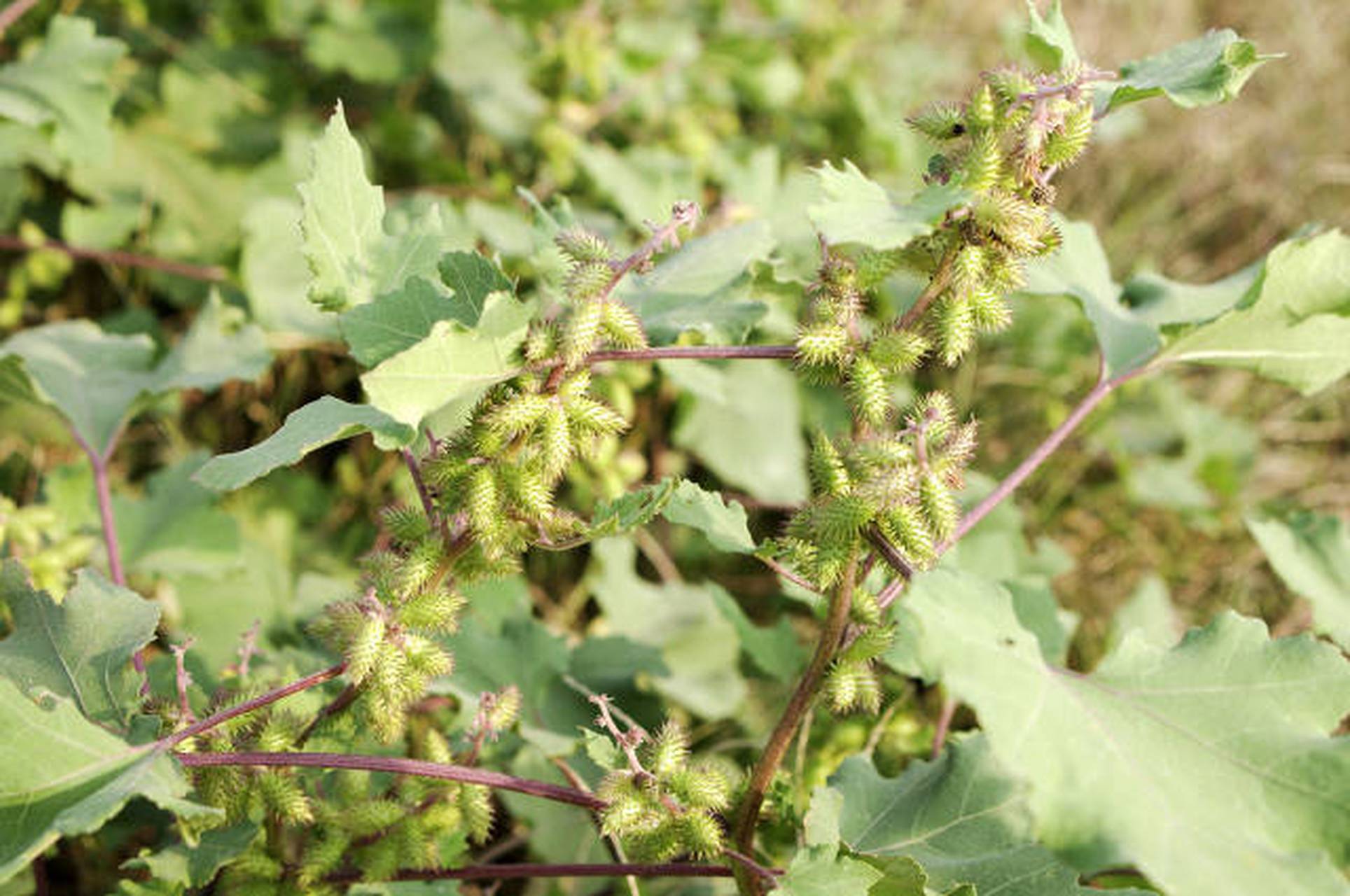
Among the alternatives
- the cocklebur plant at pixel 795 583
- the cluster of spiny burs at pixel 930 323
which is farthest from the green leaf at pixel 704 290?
the cluster of spiny burs at pixel 930 323

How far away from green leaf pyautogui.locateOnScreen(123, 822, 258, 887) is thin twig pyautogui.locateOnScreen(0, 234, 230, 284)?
5.11ft

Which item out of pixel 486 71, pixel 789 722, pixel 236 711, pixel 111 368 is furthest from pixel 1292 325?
pixel 486 71

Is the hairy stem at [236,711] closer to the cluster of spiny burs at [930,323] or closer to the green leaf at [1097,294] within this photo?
the cluster of spiny burs at [930,323]

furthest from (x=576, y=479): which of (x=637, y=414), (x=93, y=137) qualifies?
(x=93, y=137)

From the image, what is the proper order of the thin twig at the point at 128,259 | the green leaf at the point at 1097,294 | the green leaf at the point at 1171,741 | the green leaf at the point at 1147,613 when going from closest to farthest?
the green leaf at the point at 1171,741 → the green leaf at the point at 1097,294 → the green leaf at the point at 1147,613 → the thin twig at the point at 128,259

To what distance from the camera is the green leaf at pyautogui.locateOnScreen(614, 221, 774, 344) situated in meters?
1.26

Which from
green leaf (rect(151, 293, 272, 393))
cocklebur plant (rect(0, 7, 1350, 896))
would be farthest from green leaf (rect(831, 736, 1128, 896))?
green leaf (rect(151, 293, 272, 393))

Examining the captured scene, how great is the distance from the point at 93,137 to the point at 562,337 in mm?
1206

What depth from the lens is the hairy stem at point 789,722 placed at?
114 cm

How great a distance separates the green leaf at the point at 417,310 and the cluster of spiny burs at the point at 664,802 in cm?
42

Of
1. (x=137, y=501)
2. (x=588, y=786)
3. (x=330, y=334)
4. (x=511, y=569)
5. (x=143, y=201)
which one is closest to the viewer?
(x=511, y=569)

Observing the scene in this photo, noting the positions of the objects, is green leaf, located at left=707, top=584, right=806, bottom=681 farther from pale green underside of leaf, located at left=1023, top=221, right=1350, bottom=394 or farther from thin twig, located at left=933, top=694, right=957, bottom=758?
pale green underside of leaf, located at left=1023, top=221, right=1350, bottom=394

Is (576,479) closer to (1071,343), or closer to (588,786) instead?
(588,786)

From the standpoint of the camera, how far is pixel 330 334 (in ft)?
6.88
